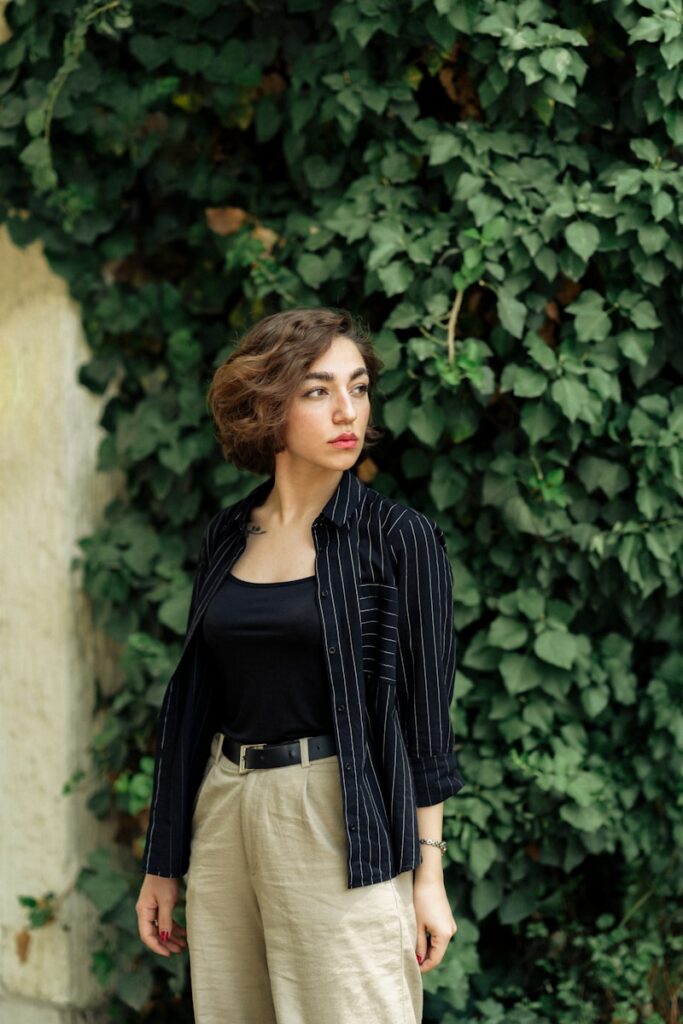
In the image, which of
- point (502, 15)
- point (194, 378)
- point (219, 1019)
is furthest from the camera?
point (194, 378)

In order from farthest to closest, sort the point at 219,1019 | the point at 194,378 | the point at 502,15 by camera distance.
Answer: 1. the point at 194,378
2. the point at 502,15
3. the point at 219,1019

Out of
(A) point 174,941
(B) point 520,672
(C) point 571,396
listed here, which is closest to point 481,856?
(B) point 520,672

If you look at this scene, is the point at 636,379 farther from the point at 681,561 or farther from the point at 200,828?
the point at 200,828

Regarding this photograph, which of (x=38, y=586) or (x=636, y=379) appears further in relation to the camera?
(x=38, y=586)

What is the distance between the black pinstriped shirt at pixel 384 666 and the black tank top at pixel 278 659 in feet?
0.13

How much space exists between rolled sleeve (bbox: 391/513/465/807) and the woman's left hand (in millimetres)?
136

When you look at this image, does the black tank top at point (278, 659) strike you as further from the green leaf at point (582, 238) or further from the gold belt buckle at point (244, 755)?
the green leaf at point (582, 238)

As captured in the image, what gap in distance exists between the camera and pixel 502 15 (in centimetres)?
278

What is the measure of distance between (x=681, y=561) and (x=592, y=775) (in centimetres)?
54

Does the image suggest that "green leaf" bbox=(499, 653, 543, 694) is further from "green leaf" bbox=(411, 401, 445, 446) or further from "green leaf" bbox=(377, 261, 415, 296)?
"green leaf" bbox=(377, 261, 415, 296)

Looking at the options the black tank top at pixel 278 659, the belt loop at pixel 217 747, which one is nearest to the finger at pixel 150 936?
the belt loop at pixel 217 747

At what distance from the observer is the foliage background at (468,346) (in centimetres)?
286

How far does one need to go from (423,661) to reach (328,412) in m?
0.45

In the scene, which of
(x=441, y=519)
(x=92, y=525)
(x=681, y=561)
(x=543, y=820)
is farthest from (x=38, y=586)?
(x=681, y=561)
